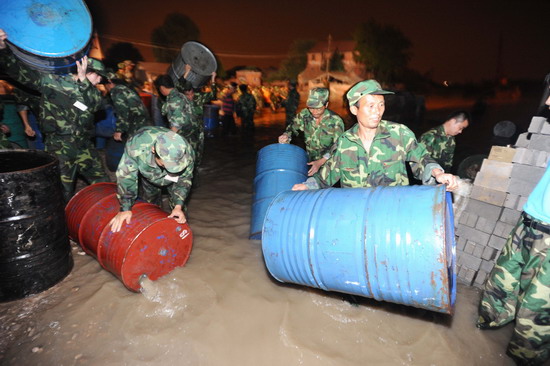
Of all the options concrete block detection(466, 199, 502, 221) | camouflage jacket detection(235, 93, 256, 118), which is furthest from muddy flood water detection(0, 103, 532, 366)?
camouflage jacket detection(235, 93, 256, 118)

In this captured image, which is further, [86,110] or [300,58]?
[300,58]

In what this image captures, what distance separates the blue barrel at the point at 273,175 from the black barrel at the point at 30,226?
6.33 ft

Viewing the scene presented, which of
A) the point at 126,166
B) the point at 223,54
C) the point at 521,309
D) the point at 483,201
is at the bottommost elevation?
the point at 521,309

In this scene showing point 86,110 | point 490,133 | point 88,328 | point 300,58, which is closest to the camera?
point 88,328

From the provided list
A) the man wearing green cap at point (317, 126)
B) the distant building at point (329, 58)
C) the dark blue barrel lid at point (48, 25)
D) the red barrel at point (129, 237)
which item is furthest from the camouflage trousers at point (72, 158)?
the distant building at point (329, 58)

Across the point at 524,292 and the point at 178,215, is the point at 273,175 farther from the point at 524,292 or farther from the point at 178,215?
the point at 524,292

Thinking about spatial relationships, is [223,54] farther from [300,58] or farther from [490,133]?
[490,133]

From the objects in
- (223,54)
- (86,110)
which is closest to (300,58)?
(223,54)

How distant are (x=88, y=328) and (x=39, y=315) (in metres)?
0.49

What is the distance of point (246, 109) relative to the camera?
1017 centimetres

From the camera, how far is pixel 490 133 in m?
11.5

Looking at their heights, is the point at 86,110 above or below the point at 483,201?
above

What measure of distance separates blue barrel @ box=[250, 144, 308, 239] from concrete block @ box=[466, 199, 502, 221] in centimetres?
179

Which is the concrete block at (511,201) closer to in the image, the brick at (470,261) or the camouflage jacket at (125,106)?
the brick at (470,261)
